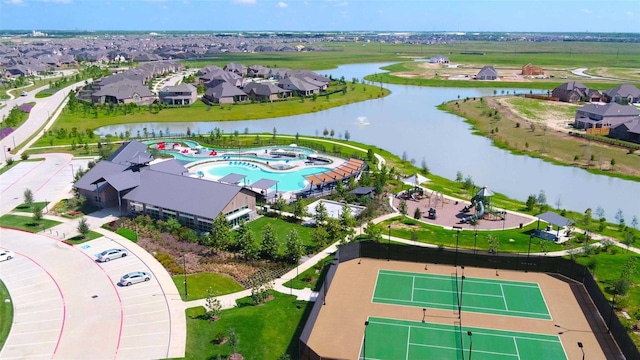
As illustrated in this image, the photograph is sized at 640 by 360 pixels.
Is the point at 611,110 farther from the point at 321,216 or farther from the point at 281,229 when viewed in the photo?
the point at 281,229

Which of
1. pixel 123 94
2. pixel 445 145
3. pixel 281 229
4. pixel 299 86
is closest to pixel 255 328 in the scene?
pixel 281 229

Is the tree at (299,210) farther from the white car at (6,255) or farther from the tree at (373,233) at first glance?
the white car at (6,255)

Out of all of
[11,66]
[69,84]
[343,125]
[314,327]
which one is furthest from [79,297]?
[11,66]

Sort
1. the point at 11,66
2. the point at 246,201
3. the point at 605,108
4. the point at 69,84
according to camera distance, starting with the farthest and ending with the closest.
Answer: the point at 11,66
the point at 69,84
the point at 605,108
the point at 246,201

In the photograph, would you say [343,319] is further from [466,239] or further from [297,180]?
[297,180]

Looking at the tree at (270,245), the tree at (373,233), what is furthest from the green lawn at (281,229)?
the tree at (373,233)

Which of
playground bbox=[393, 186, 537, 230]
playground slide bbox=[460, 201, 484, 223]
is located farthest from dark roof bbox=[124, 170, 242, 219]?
playground slide bbox=[460, 201, 484, 223]

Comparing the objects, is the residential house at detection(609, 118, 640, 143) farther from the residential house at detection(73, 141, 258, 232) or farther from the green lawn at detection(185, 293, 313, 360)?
the green lawn at detection(185, 293, 313, 360)

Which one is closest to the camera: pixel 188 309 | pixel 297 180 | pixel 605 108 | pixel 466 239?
pixel 188 309
